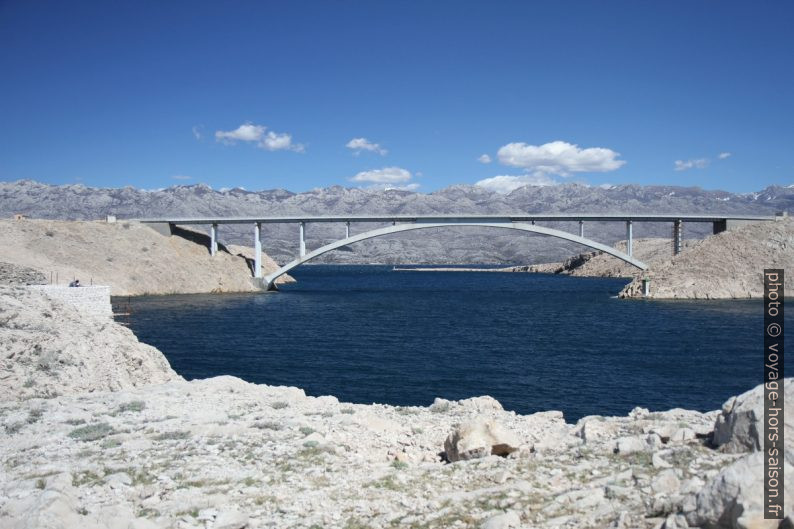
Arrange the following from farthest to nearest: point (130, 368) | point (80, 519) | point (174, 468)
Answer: point (130, 368)
point (174, 468)
point (80, 519)

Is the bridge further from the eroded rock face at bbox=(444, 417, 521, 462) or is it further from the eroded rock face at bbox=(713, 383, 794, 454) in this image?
the eroded rock face at bbox=(713, 383, 794, 454)

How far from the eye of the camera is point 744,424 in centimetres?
768

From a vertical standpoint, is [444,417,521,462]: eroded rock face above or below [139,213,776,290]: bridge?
below

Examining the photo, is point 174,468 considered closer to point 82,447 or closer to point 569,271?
point 82,447

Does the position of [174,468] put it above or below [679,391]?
above

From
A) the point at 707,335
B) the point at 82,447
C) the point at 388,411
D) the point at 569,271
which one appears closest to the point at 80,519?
the point at 82,447

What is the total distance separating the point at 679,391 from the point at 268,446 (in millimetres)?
18198

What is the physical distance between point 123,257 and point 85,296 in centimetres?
4831

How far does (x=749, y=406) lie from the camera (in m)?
7.57

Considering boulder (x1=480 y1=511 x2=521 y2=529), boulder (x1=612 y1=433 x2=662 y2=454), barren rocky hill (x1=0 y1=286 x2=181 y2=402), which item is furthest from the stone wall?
boulder (x1=612 y1=433 x2=662 y2=454)

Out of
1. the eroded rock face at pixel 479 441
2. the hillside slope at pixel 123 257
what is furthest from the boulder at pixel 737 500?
the hillside slope at pixel 123 257

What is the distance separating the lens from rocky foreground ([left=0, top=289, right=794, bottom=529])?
→ 694cm

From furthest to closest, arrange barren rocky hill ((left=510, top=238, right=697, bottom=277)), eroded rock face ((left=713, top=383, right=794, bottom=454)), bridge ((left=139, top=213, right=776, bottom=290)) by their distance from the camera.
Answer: barren rocky hill ((left=510, top=238, right=697, bottom=277)) < bridge ((left=139, top=213, right=776, bottom=290)) < eroded rock face ((left=713, top=383, right=794, bottom=454))

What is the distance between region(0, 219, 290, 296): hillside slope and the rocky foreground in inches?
1911
